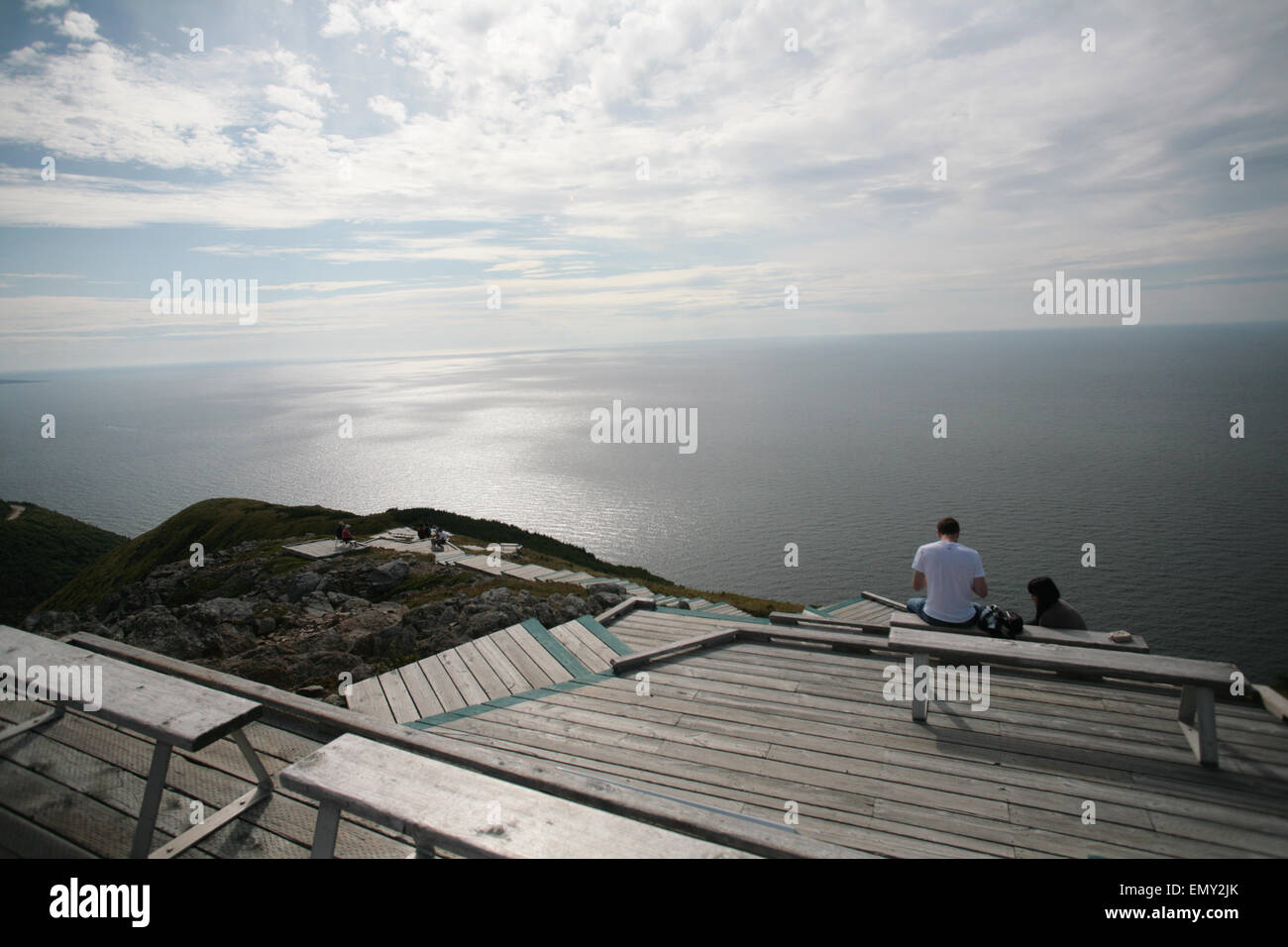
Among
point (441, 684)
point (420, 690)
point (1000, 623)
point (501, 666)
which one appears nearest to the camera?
point (1000, 623)

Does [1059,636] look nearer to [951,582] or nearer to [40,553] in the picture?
[951,582]

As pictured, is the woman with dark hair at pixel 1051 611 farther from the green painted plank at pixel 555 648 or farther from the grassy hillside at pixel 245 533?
the grassy hillside at pixel 245 533

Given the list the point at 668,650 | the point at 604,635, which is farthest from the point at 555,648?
the point at 668,650

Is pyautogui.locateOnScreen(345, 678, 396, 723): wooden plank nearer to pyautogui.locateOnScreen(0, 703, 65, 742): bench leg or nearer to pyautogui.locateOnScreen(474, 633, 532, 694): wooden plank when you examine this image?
pyautogui.locateOnScreen(474, 633, 532, 694): wooden plank

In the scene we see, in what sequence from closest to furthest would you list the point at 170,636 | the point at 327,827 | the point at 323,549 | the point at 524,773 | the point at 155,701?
the point at 327,827 → the point at 524,773 → the point at 155,701 → the point at 170,636 → the point at 323,549

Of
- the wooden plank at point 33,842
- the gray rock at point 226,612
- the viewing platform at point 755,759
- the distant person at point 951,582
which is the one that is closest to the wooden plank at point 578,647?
the viewing platform at point 755,759

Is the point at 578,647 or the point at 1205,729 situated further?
the point at 578,647
